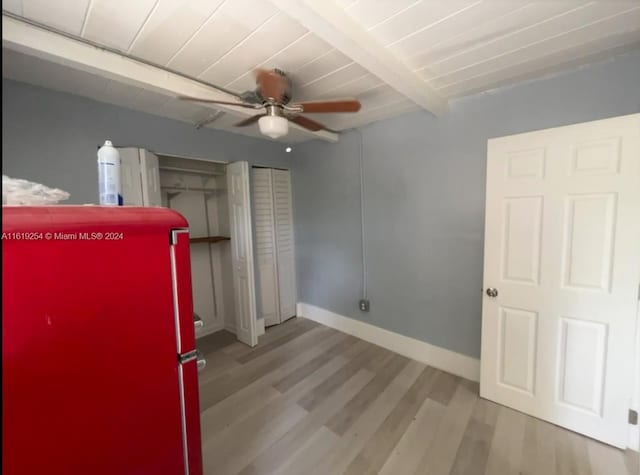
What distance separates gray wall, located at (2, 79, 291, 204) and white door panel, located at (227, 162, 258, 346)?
595mm

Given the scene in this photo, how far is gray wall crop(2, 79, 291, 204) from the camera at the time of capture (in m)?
1.81

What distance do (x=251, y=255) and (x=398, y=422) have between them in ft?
6.52

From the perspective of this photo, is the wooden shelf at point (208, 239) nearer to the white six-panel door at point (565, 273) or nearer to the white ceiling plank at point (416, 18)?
the white ceiling plank at point (416, 18)

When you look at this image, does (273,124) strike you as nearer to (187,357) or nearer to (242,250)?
(187,357)

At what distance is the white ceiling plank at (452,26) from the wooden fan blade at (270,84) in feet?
2.18

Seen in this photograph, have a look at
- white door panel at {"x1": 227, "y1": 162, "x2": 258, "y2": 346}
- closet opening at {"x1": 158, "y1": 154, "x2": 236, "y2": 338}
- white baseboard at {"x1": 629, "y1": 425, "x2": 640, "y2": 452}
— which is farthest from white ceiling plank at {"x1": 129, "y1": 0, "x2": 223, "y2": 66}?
white baseboard at {"x1": 629, "y1": 425, "x2": 640, "y2": 452}

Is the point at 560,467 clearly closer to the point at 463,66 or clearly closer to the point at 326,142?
the point at 463,66

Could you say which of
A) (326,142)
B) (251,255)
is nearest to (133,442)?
(251,255)

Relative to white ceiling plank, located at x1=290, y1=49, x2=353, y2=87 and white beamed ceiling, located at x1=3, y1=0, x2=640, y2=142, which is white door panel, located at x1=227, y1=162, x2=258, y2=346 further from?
white ceiling plank, located at x1=290, y1=49, x2=353, y2=87

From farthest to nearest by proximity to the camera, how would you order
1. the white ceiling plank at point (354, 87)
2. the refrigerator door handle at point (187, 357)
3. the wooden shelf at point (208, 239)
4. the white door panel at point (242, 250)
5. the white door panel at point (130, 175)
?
the wooden shelf at point (208, 239) < the white door panel at point (242, 250) < the white door panel at point (130, 175) < the white ceiling plank at point (354, 87) < the refrigerator door handle at point (187, 357)

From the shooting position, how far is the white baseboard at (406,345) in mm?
2363

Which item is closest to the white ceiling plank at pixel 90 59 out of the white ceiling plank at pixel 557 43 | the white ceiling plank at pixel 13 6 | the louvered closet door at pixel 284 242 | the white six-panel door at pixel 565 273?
the white ceiling plank at pixel 13 6

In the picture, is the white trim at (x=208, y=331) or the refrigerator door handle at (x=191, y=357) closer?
the refrigerator door handle at (x=191, y=357)

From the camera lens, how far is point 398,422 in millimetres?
1900
